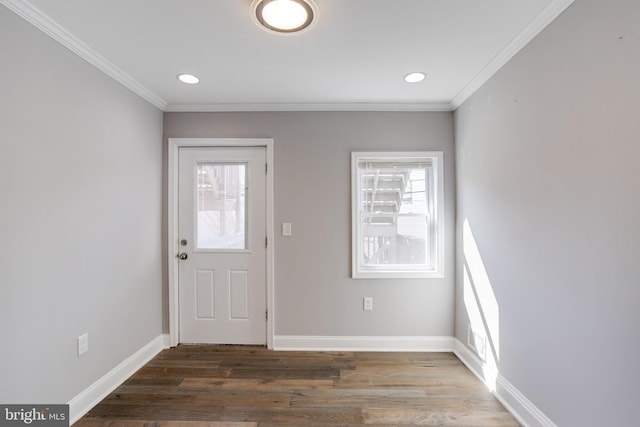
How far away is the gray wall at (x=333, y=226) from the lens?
276cm

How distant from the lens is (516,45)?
1.79 metres

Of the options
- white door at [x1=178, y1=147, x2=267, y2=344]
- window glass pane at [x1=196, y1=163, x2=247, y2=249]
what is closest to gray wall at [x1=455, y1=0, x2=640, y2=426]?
white door at [x1=178, y1=147, x2=267, y2=344]

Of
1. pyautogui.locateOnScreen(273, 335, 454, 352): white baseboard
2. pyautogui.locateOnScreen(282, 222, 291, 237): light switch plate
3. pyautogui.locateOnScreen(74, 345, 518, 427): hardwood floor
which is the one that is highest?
pyautogui.locateOnScreen(282, 222, 291, 237): light switch plate

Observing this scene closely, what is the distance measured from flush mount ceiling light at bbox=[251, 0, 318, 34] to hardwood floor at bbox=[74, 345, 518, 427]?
7.88ft

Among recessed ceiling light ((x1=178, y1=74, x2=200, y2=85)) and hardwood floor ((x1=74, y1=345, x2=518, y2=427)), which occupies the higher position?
recessed ceiling light ((x1=178, y1=74, x2=200, y2=85))

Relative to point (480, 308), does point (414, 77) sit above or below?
above

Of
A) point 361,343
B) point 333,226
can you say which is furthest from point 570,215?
point 361,343

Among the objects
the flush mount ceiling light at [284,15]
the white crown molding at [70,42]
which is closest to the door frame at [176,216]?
the white crown molding at [70,42]

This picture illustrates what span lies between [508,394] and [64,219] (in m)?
3.11

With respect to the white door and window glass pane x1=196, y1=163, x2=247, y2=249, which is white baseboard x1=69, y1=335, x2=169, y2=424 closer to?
the white door

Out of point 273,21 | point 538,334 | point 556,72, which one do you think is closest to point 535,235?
point 538,334

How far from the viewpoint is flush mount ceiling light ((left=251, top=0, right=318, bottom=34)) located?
1422 millimetres

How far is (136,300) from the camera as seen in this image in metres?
2.43

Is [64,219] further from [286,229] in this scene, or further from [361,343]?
[361,343]
